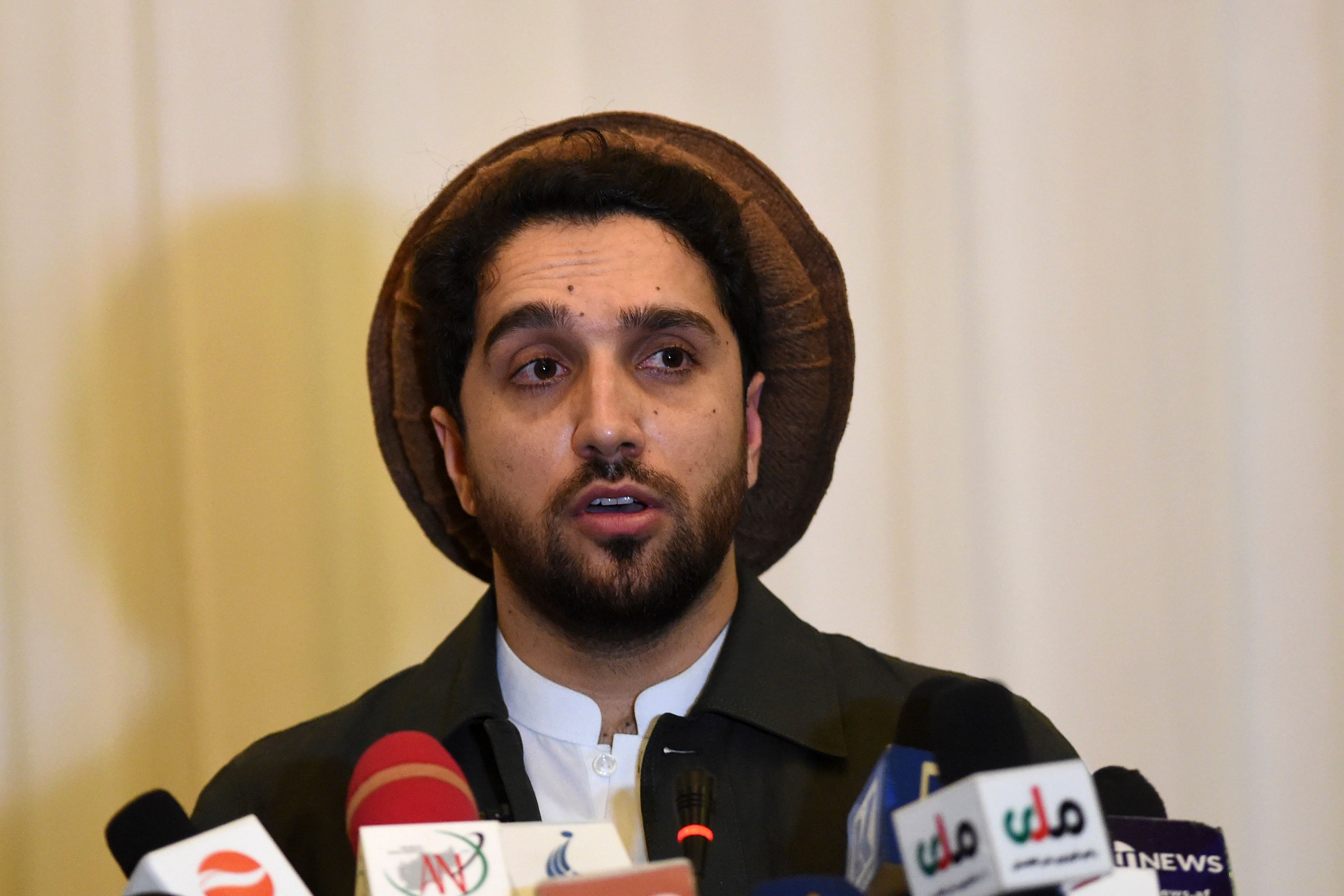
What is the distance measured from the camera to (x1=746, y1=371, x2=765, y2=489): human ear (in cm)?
207

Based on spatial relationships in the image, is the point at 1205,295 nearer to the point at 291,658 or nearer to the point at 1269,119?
the point at 1269,119

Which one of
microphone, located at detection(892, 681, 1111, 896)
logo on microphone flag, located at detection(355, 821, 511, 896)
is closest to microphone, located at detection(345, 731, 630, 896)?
logo on microphone flag, located at detection(355, 821, 511, 896)

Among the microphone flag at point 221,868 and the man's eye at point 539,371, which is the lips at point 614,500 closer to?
the man's eye at point 539,371

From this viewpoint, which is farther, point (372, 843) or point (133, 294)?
point (133, 294)

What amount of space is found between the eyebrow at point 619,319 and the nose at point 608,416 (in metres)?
0.07

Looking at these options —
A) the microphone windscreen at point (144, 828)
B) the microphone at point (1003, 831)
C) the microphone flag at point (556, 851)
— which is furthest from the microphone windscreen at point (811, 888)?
the microphone windscreen at point (144, 828)

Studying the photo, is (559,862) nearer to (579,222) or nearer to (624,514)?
(624,514)

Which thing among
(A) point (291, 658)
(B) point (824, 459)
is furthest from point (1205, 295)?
(A) point (291, 658)

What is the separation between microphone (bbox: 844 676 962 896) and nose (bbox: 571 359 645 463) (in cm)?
65

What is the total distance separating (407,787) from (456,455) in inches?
38.0

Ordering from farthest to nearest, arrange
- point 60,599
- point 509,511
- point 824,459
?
1. point 60,599
2. point 824,459
3. point 509,511

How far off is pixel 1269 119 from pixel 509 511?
79.8 inches

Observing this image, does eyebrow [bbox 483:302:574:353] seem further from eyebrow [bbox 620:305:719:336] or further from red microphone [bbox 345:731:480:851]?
red microphone [bbox 345:731:480:851]

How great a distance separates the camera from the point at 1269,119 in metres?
2.80
